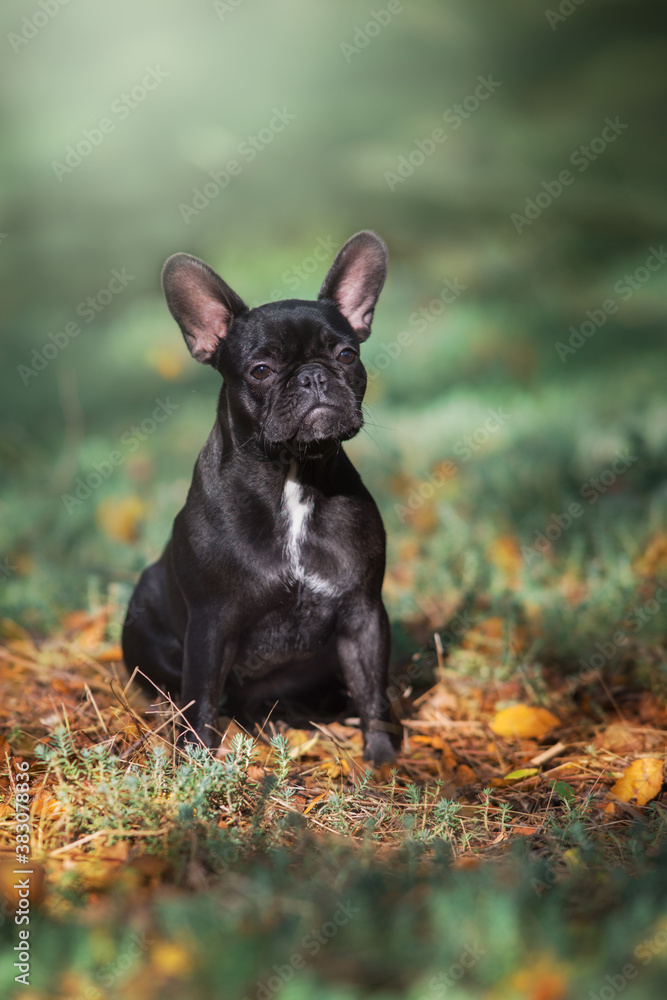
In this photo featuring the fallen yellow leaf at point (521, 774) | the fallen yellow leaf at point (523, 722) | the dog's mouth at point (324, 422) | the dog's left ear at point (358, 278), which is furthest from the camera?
the fallen yellow leaf at point (523, 722)

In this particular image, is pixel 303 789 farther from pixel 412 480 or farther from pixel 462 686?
pixel 412 480

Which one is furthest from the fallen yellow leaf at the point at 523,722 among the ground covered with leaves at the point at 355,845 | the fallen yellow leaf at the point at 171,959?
the fallen yellow leaf at the point at 171,959

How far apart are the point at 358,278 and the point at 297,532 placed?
1274 millimetres

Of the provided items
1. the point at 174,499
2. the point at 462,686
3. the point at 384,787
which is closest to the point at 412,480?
the point at 174,499

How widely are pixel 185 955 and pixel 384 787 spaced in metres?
1.72

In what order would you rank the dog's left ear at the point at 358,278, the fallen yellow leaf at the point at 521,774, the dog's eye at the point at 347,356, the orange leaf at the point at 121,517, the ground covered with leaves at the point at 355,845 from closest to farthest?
the ground covered with leaves at the point at 355,845, the fallen yellow leaf at the point at 521,774, the dog's eye at the point at 347,356, the dog's left ear at the point at 358,278, the orange leaf at the point at 121,517

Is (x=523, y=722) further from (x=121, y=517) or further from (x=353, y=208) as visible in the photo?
(x=353, y=208)

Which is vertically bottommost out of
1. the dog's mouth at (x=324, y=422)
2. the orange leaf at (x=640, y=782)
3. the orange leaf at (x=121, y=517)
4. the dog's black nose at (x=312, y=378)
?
the orange leaf at (x=121, y=517)

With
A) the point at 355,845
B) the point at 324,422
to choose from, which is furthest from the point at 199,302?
the point at 355,845

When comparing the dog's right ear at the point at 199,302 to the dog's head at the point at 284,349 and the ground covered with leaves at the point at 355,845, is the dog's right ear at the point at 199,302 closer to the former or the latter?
the dog's head at the point at 284,349

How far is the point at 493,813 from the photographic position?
12.1 feet

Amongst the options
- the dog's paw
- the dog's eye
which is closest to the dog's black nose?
the dog's eye

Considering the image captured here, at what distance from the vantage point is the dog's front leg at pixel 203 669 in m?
4.06

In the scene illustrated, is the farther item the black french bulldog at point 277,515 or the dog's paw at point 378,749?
the dog's paw at point 378,749
